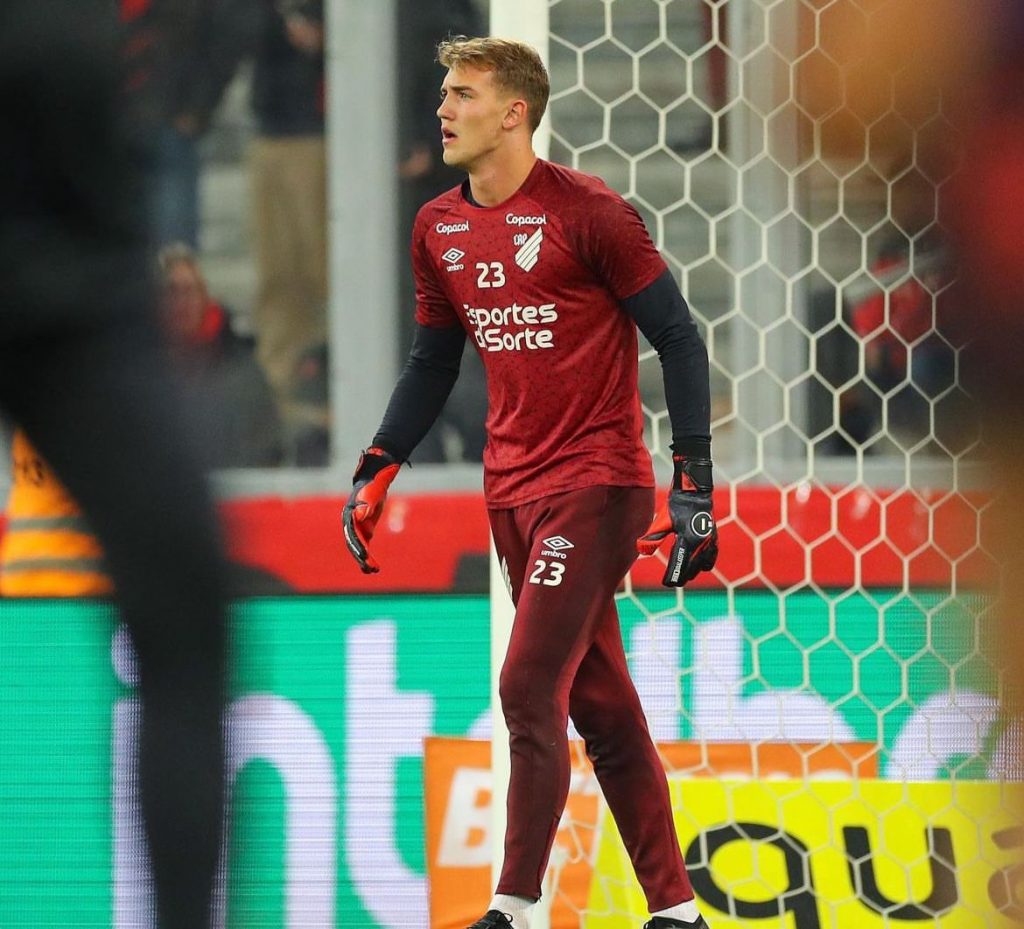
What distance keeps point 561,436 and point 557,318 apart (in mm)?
199

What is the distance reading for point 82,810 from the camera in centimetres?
407

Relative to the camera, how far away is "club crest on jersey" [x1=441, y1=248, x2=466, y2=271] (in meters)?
2.96

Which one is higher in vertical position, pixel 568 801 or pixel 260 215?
pixel 260 215

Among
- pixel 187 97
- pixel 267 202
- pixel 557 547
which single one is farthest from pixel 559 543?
pixel 187 97

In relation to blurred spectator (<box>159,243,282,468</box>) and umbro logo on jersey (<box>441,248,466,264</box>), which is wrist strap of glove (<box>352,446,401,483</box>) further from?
blurred spectator (<box>159,243,282,468</box>)

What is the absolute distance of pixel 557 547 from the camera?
9.44 feet

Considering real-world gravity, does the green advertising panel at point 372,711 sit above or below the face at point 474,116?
below

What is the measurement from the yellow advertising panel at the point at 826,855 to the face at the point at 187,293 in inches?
60.2

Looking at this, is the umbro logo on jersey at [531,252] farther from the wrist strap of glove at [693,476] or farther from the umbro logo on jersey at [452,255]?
the wrist strap of glove at [693,476]

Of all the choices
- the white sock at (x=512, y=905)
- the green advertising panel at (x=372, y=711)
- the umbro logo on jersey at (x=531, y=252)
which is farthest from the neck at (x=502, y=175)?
the green advertising panel at (x=372, y=711)

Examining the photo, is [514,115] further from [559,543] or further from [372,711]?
[372,711]

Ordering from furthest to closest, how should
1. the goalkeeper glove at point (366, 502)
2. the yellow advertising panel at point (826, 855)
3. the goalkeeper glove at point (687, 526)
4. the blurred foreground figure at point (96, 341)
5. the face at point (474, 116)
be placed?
1. the yellow advertising panel at point (826, 855)
2. the goalkeeper glove at point (366, 502)
3. the face at point (474, 116)
4. the goalkeeper glove at point (687, 526)
5. the blurred foreground figure at point (96, 341)

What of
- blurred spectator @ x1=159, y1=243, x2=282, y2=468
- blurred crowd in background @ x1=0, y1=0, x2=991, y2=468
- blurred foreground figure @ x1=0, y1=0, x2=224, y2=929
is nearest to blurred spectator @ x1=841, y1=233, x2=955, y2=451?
blurred crowd in background @ x1=0, y1=0, x2=991, y2=468

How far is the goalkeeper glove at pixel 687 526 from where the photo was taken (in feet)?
9.19
